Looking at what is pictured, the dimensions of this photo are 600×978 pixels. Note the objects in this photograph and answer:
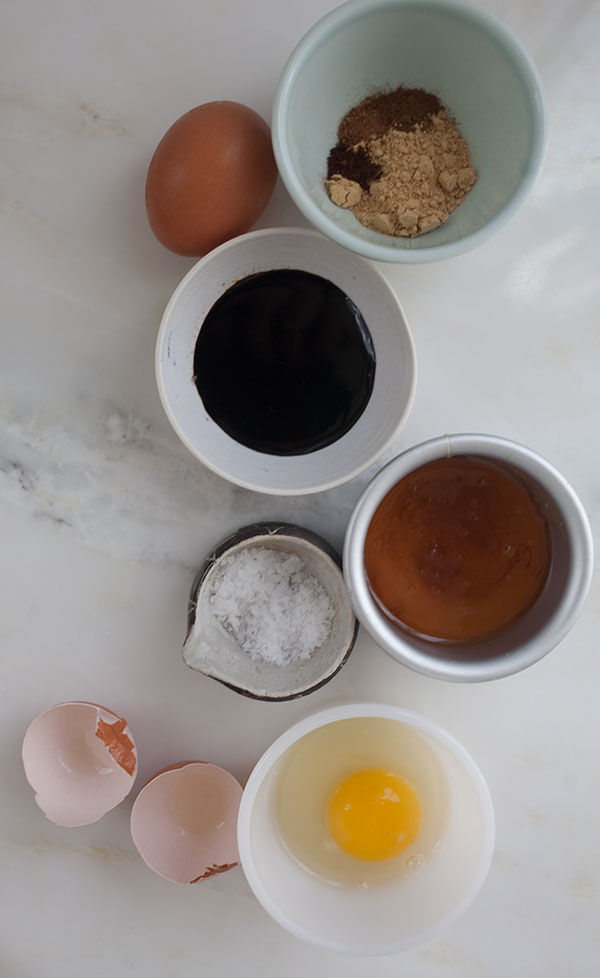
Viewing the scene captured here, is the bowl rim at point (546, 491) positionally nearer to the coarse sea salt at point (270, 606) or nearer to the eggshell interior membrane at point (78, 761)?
the coarse sea salt at point (270, 606)

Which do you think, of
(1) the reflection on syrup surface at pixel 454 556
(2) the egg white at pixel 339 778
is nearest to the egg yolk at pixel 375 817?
(2) the egg white at pixel 339 778

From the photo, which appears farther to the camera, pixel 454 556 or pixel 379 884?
pixel 379 884

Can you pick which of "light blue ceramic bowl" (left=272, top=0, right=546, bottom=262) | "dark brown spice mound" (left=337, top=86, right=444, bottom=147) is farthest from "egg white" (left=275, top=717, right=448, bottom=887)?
"dark brown spice mound" (left=337, top=86, right=444, bottom=147)

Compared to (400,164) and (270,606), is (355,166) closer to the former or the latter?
(400,164)

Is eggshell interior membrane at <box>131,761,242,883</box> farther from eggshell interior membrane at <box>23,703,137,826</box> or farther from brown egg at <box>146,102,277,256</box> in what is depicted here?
brown egg at <box>146,102,277,256</box>

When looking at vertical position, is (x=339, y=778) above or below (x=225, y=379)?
below

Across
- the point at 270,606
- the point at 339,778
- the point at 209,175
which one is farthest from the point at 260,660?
the point at 209,175
